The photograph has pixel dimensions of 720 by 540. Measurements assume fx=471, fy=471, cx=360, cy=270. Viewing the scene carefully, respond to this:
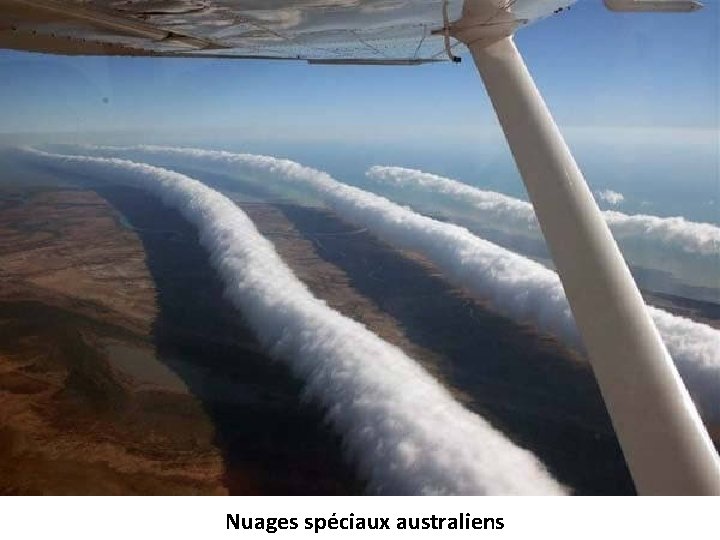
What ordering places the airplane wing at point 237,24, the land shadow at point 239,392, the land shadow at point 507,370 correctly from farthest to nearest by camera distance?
the land shadow at point 507,370 → the land shadow at point 239,392 → the airplane wing at point 237,24

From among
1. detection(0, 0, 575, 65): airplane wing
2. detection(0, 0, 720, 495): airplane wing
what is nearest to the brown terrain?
detection(0, 0, 575, 65): airplane wing

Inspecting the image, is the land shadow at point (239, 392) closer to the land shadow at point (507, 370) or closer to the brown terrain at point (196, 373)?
the brown terrain at point (196, 373)

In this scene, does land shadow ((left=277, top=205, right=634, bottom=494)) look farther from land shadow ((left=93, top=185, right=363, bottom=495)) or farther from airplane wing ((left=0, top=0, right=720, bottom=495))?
airplane wing ((left=0, top=0, right=720, bottom=495))

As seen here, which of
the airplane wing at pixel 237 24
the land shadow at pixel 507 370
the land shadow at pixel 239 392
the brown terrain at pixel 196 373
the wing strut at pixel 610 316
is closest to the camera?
the wing strut at pixel 610 316

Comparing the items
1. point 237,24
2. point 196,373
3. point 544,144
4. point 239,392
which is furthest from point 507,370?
point 237,24

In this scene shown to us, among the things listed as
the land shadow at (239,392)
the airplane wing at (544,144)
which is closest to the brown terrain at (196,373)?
the land shadow at (239,392)

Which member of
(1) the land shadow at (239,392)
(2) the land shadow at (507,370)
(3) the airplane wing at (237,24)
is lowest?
(2) the land shadow at (507,370)

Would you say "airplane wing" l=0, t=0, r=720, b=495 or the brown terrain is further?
the brown terrain
